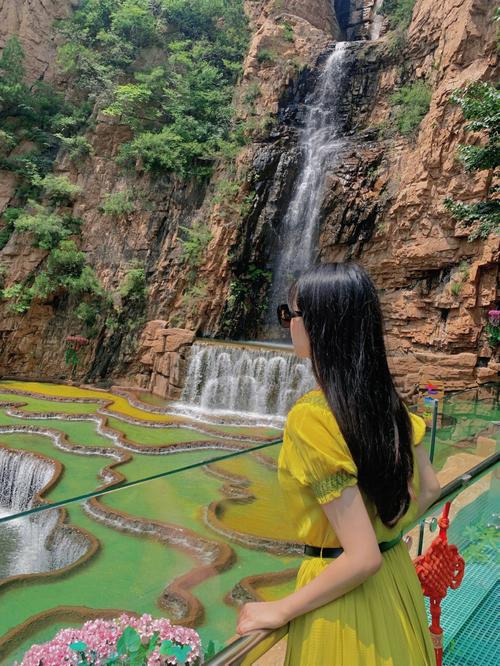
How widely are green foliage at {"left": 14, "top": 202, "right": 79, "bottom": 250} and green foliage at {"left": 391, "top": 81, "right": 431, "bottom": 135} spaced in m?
10.5

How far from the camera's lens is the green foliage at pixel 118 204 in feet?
50.6

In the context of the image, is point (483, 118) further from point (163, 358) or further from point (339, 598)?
point (163, 358)

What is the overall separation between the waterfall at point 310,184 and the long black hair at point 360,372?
41.6 feet

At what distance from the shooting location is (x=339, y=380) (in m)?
1.08

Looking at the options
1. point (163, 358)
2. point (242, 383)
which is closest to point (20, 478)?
point (242, 383)

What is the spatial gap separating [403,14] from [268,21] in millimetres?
4934

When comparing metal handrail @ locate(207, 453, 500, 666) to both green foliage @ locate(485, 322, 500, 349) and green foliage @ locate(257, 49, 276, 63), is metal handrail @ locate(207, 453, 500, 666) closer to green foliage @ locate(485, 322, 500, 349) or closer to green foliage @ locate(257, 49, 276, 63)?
green foliage @ locate(485, 322, 500, 349)

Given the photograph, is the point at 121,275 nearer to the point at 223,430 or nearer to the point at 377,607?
the point at 223,430

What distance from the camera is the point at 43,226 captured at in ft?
47.6

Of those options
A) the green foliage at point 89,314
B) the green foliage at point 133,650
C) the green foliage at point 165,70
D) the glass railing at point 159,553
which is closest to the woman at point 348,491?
the glass railing at point 159,553

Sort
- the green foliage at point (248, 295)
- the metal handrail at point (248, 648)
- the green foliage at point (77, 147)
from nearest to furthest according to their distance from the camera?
the metal handrail at point (248, 648), the green foliage at point (248, 295), the green foliage at point (77, 147)

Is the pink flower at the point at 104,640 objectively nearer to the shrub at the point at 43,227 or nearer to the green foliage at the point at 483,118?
the green foliage at the point at 483,118

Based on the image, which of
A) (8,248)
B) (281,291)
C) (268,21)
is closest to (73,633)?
(281,291)

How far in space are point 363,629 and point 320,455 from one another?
0.38 metres
